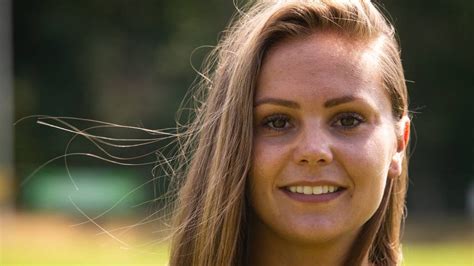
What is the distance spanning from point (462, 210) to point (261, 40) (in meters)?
23.6

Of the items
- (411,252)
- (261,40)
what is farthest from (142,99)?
(261,40)

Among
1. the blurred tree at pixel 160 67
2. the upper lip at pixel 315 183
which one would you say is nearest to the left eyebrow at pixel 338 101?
the upper lip at pixel 315 183

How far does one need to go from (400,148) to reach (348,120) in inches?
15.3

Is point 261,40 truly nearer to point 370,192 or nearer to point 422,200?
point 370,192

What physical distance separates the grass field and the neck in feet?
34.0

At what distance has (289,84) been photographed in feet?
10.7

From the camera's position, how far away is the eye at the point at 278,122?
326 cm

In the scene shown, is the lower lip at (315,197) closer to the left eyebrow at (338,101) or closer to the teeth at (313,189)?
the teeth at (313,189)

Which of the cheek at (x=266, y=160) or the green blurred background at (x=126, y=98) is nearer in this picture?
the cheek at (x=266, y=160)

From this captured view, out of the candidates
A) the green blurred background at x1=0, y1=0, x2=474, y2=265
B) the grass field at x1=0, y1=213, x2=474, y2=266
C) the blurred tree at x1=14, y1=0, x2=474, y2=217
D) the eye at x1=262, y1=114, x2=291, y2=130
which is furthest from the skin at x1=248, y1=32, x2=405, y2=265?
the blurred tree at x1=14, y1=0, x2=474, y2=217

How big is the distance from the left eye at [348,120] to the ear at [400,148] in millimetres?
263

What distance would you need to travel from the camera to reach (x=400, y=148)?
358cm

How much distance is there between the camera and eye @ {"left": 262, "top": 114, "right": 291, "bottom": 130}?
3.26 m

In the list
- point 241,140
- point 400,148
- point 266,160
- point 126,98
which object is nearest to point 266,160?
point 266,160
